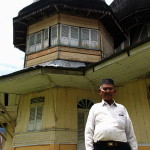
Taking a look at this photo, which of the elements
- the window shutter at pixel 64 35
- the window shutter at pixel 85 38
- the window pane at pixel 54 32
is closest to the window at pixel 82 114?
the window shutter at pixel 85 38

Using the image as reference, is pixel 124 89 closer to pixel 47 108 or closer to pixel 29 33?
pixel 47 108

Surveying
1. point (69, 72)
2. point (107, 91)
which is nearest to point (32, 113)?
point (69, 72)

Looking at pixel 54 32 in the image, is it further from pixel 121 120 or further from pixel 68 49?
pixel 121 120

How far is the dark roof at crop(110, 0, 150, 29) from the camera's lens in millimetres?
12102

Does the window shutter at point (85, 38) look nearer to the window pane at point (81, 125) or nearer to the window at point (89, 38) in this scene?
→ the window at point (89, 38)

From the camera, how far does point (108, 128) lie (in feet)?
9.42

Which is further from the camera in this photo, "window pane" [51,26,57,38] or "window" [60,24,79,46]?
"window pane" [51,26,57,38]

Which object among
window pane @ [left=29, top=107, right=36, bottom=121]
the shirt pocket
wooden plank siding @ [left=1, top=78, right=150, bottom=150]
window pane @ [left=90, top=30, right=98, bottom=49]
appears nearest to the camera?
the shirt pocket

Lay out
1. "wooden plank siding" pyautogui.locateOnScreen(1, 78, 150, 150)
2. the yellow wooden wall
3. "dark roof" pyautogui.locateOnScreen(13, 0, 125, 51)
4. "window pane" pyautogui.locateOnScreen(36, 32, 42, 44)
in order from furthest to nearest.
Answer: "window pane" pyautogui.locateOnScreen(36, 32, 42, 44) → "dark roof" pyautogui.locateOnScreen(13, 0, 125, 51) → "wooden plank siding" pyautogui.locateOnScreen(1, 78, 150, 150) → the yellow wooden wall

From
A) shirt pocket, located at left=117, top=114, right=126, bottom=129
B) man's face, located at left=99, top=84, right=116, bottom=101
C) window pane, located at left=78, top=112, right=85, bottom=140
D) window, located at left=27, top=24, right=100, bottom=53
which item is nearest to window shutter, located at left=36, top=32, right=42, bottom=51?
window, located at left=27, top=24, right=100, bottom=53

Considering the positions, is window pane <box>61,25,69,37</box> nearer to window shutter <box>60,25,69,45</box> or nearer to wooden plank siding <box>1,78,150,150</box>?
window shutter <box>60,25,69,45</box>

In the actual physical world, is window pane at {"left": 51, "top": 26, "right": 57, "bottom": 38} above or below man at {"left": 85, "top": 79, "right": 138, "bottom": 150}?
above

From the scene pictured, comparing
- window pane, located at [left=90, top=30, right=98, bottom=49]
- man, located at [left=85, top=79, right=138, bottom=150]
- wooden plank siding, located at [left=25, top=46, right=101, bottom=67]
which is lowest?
man, located at [left=85, top=79, right=138, bottom=150]

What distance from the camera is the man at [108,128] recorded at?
284cm
